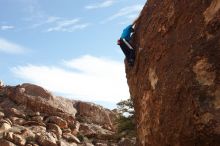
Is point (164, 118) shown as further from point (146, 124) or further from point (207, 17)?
point (207, 17)

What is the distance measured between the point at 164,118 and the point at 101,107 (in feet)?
115

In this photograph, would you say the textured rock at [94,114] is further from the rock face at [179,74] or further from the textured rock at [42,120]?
the rock face at [179,74]

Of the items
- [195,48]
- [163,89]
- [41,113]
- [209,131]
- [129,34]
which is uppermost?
[41,113]

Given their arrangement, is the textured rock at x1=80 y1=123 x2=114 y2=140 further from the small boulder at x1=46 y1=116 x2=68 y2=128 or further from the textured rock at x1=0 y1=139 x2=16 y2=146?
the textured rock at x1=0 y1=139 x2=16 y2=146

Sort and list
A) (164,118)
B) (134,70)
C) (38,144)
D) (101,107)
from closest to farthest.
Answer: (164,118), (134,70), (38,144), (101,107)

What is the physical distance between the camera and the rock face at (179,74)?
30.1ft

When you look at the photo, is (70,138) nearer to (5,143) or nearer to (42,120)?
(42,120)

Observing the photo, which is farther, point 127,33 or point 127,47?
point 127,33

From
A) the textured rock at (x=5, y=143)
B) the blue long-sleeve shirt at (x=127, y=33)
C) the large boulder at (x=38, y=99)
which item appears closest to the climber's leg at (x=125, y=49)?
the blue long-sleeve shirt at (x=127, y=33)

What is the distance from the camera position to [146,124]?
11859 millimetres

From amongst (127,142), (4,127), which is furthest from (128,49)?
(4,127)

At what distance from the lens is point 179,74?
32.8 ft

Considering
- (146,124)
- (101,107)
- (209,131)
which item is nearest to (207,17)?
(209,131)

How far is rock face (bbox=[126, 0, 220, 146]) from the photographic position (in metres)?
9.16
